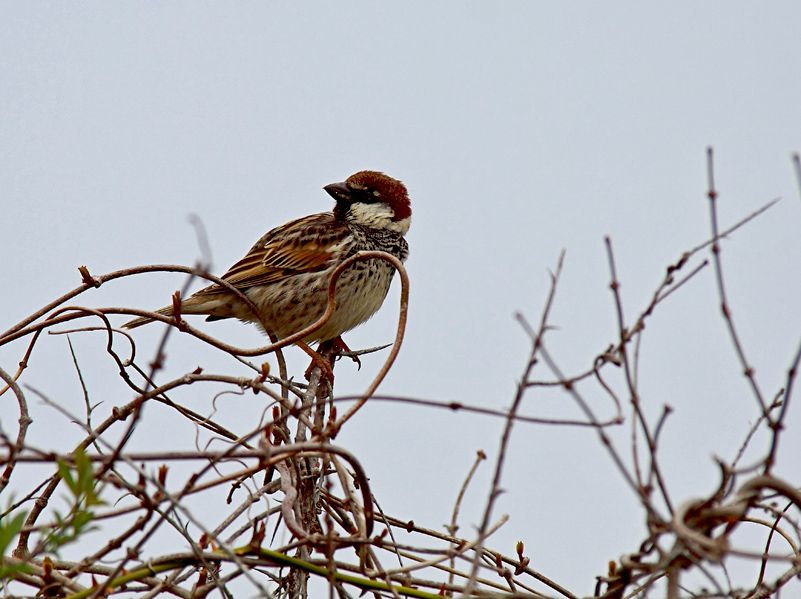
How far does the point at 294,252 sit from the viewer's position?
4.84 meters

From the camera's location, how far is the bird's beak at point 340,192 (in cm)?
477

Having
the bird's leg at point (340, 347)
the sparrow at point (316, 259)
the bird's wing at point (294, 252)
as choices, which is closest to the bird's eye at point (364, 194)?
the sparrow at point (316, 259)

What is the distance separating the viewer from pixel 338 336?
4465mm

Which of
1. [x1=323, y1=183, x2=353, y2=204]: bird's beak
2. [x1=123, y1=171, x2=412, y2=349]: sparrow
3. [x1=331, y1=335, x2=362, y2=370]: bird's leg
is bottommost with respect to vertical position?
[x1=331, y1=335, x2=362, y2=370]: bird's leg

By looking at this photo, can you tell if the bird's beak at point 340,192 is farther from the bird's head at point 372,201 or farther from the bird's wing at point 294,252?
the bird's wing at point 294,252

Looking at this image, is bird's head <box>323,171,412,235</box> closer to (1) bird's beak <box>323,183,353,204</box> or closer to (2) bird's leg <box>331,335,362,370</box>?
→ (1) bird's beak <box>323,183,353,204</box>

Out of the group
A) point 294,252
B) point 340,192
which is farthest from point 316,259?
Answer: point 340,192

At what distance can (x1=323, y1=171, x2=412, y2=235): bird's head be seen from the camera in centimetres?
479

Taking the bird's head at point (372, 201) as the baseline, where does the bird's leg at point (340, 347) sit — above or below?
below

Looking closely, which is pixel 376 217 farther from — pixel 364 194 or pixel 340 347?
pixel 340 347

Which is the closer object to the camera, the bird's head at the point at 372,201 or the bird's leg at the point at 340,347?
the bird's leg at the point at 340,347

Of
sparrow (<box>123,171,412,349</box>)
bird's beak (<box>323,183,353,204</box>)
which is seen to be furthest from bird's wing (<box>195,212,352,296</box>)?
bird's beak (<box>323,183,353,204</box>)

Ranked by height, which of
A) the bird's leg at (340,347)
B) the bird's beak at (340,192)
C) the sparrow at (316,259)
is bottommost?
the bird's leg at (340,347)

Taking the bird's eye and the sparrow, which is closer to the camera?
the sparrow
